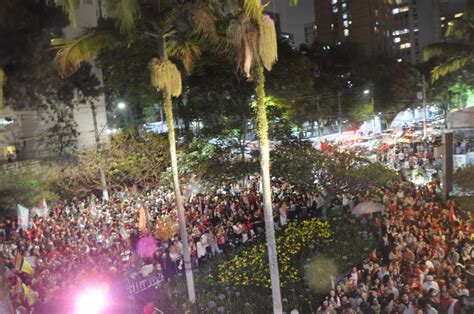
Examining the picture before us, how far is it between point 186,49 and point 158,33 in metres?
1.13

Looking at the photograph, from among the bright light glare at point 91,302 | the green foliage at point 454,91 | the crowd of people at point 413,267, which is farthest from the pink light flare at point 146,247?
the green foliage at point 454,91

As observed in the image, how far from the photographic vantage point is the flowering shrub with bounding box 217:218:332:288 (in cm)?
1359

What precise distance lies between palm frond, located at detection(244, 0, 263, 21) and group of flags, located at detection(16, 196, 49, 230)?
15.2m

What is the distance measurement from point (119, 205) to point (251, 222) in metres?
8.18

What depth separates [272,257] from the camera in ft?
29.7

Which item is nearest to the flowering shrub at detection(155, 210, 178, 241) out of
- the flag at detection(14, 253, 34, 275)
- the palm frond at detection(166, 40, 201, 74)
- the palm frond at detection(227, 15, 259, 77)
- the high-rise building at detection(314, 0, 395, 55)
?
the flag at detection(14, 253, 34, 275)

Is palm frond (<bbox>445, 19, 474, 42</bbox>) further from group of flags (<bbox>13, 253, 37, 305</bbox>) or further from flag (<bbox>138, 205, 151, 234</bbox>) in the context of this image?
group of flags (<bbox>13, 253, 37, 305</bbox>)

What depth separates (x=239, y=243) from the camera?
17406 millimetres

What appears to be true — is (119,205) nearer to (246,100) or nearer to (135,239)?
(135,239)

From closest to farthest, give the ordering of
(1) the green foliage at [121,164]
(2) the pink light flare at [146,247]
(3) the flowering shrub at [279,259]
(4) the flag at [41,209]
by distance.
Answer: (3) the flowering shrub at [279,259]
(2) the pink light flare at [146,247]
(4) the flag at [41,209]
(1) the green foliage at [121,164]

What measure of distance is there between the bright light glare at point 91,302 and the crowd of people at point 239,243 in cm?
64

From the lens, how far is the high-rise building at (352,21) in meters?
96.0

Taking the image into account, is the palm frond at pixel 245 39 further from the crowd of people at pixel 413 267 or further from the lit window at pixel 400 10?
the lit window at pixel 400 10

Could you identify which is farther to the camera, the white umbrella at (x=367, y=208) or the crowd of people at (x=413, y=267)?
the white umbrella at (x=367, y=208)
